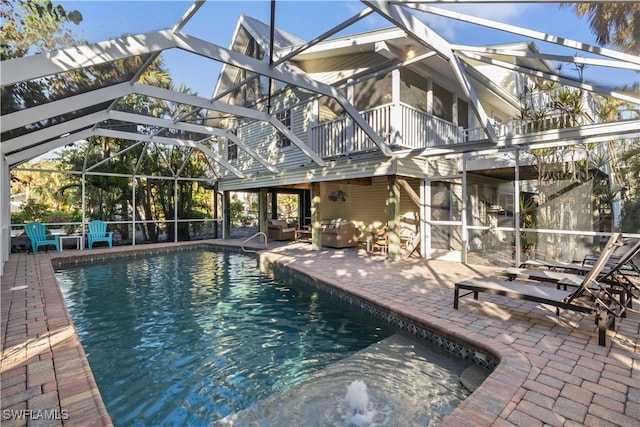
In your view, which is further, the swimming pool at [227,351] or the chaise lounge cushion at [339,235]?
the chaise lounge cushion at [339,235]

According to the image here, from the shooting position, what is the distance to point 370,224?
1239 cm

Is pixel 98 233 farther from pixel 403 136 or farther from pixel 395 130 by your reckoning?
pixel 403 136

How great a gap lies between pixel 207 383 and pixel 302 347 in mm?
1254

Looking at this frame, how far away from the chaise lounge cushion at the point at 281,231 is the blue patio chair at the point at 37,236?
782 cm

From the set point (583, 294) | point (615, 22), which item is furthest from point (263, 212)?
point (615, 22)

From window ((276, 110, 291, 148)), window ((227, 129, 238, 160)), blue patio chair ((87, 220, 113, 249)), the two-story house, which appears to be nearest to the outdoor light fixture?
the two-story house

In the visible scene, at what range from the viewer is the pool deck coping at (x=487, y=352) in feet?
7.57

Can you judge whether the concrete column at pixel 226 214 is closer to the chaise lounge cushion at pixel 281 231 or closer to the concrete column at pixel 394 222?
the chaise lounge cushion at pixel 281 231

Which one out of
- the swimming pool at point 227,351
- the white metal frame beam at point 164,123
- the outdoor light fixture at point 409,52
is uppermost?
the outdoor light fixture at point 409,52

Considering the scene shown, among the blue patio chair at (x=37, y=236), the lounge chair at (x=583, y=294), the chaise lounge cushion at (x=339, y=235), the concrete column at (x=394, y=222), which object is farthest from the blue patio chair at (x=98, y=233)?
the lounge chair at (x=583, y=294)

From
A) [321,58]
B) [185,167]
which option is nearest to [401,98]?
[321,58]

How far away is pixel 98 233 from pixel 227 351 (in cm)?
1100

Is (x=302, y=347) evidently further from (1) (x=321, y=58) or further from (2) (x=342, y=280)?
(1) (x=321, y=58)

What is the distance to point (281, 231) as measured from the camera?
46.4 feet
